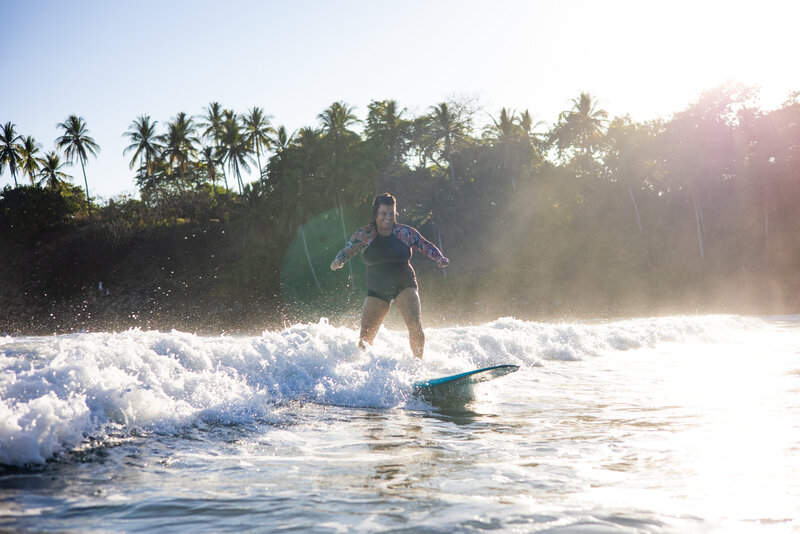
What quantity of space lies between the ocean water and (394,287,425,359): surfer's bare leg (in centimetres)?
30

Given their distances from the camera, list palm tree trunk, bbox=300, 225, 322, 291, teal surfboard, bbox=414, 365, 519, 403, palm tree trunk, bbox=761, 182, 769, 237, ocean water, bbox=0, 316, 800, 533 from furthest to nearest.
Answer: palm tree trunk, bbox=300, 225, 322, 291, palm tree trunk, bbox=761, 182, 769, 237, teal surfboard, bbox=414, 365, 519, 403, ocean water, bbox=0, 316, 800, 533

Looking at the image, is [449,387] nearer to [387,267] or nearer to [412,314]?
[412,314]

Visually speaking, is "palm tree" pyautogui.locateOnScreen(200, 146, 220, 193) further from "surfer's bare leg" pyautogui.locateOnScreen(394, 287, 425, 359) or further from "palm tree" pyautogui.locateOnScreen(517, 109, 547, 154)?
"surfer's bare leg" pyautogui.locateOnScreen(394, 287, 425, 359)

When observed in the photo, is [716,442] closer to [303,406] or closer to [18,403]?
[303,406]

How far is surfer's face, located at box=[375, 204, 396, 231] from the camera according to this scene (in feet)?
21.0

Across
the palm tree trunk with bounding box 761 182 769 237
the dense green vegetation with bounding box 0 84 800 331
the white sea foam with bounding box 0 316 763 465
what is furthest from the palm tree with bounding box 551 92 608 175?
the white sea foam with bounding box 0 316 763 465

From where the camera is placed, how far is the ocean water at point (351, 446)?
2.45 m

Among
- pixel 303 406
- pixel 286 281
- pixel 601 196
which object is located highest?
pixel 601 196

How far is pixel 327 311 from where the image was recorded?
3991 centimetres

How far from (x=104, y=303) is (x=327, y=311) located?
22.2 meters

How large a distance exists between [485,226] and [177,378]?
36561 millimetres

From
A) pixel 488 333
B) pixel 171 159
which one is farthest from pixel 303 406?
pixel 171 159

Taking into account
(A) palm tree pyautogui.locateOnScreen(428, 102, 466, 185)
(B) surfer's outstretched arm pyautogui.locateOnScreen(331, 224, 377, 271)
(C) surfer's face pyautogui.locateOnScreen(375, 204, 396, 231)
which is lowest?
(B) surfer's outstretched arm pyautogui.locateOnScreen(331, 224, 377, 271)

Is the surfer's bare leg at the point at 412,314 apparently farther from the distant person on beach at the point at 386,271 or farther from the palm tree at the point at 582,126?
the palm tree at the point at 582,126
